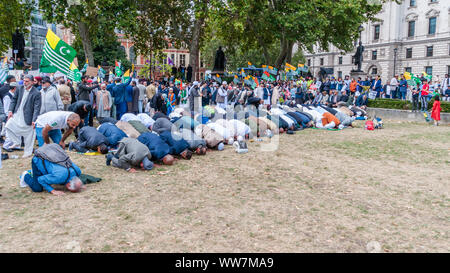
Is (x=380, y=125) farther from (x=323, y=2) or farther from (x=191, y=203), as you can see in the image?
(x=323, y=2)

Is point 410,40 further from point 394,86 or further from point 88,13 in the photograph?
point 88,13

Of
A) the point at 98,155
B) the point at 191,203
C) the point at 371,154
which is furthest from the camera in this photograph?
the point at 371,154

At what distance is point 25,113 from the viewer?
897 cm

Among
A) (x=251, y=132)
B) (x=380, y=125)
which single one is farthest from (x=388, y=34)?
(x=251, y=132)

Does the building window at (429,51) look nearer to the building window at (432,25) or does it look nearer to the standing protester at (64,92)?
the building window at (432,25)

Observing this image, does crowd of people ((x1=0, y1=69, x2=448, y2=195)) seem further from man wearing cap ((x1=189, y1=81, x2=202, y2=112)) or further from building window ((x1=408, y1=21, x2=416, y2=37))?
building window ((x1=408, y1=21, x2=416, y2=37))

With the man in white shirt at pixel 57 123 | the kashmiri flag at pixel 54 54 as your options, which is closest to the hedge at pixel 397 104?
the kashmiri flag at pixel 54 54

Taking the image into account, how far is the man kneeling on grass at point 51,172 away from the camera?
20.8ft

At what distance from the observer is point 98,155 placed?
32.0ft

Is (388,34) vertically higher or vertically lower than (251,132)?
higher

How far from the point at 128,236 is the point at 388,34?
62484 mm

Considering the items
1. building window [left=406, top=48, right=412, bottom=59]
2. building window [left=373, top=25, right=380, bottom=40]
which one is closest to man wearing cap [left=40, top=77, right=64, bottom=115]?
building window [left=406, top=48, right=412, bottom=59]

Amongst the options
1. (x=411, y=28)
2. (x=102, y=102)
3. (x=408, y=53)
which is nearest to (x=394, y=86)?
(x=102, y=102)

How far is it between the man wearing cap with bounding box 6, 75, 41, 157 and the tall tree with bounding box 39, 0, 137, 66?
584 inches
